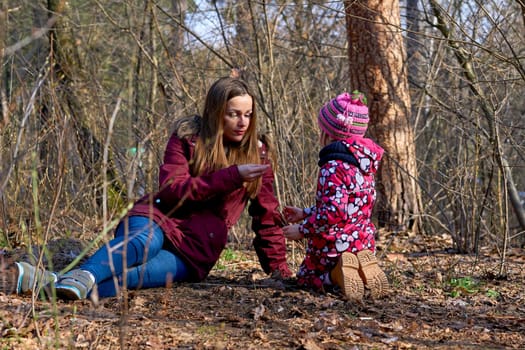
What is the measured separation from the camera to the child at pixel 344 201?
3.60 m

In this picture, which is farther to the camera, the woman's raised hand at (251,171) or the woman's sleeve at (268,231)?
the woman's sleeve at (268,231)

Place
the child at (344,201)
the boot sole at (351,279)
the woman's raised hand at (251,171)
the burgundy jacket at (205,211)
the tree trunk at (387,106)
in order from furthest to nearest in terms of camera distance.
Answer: the tree trunk at (387,106)
the burgundy jacket at (205,211)
the woman's raised hand at (251,171)
the child at (344,201)
the boot sole at (351,279)

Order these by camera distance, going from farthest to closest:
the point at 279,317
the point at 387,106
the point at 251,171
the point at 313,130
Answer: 1. the point at 387,106
2. the point at 313,130
3. the point at 251,171
4. the point at 279,317

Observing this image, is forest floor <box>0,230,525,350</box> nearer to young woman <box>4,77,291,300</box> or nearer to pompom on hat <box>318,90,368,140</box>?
young woman <box>4,77,291,300</box>

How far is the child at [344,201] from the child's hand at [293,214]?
118 mm

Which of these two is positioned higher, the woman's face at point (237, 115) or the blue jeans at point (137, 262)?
the woman's face at point (237, 115)

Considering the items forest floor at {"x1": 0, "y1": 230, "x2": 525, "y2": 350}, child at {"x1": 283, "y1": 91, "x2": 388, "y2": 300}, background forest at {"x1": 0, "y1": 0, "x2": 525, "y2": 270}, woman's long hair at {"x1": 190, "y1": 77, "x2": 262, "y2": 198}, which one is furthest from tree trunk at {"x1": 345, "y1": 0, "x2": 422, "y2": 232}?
child at {"x1": 283, "y1": 91, "x2": 388, "y2": 300}

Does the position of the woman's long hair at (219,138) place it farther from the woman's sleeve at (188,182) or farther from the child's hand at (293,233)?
the child's hand at (293,233)

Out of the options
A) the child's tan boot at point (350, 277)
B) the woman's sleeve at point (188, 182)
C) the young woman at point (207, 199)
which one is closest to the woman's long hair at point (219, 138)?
the young woman at point (207, 199)

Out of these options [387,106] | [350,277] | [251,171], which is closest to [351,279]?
[350,277]

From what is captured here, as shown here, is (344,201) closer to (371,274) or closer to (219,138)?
(371,274)

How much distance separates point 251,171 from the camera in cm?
372

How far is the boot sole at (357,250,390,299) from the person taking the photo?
3535 mm

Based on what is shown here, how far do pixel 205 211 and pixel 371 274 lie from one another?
1065 millimetres
